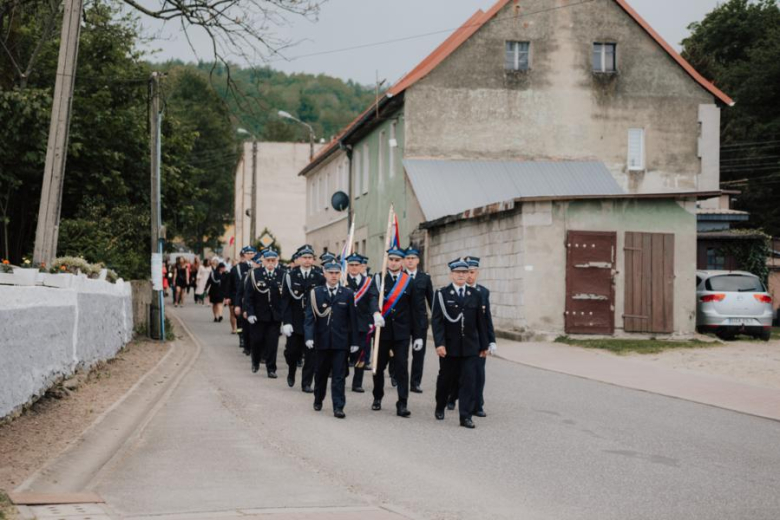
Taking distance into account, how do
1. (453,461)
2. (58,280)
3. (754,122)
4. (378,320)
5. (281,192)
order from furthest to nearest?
(281,192)
(754,122)
(58,280)
(378,320)
(453,461)

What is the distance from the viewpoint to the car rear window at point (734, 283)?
2459 centimetres

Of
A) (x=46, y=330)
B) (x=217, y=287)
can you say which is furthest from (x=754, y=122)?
(x=46, y=330)

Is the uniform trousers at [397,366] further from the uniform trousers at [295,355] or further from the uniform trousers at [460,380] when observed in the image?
the uniform trousers at [295,355]

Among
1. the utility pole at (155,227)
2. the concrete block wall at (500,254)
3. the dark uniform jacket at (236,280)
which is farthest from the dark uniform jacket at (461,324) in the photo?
the utility pole at (155,227)

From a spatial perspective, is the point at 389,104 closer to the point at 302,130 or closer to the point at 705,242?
the point at 705,242

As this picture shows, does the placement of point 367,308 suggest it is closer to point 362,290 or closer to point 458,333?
point 362,290

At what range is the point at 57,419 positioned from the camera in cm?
1100

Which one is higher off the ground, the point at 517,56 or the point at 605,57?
the point at 605,57

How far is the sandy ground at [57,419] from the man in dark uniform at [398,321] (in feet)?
10.5

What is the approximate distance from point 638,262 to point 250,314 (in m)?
10.2

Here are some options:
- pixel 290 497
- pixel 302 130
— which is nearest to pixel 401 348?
pixel 290 497

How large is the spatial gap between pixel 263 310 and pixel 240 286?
2.84 metres

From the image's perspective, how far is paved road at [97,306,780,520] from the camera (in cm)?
742

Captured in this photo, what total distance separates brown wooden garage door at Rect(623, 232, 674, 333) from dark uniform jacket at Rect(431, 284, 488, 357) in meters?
12.5
